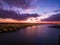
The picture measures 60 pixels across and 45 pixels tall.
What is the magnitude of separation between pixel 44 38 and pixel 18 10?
0.61 metres

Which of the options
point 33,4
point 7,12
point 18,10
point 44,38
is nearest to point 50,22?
point 44,38

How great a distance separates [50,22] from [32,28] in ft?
1.00

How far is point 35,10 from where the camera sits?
6.50 ft

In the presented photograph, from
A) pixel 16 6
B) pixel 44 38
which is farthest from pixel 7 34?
pixel 44 38

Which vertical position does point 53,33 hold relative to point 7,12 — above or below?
below

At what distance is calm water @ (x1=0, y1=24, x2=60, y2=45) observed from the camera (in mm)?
1954

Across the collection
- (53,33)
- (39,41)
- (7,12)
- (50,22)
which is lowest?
(39,41)

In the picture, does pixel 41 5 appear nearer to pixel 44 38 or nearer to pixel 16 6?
pixel 16 6

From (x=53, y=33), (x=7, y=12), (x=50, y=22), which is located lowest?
(x=53, y=33)

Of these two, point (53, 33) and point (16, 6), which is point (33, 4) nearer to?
point (16, 6)

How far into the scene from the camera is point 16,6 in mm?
1980

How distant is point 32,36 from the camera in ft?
6.51

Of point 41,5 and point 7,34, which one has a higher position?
point 41,5

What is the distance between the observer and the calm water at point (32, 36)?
1954 mm
